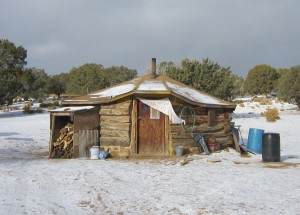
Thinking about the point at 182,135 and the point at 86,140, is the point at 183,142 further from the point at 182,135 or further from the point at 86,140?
the point at 86,140

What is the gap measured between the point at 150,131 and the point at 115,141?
136 cm

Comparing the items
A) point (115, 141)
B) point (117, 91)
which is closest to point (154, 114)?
point (115, 141)

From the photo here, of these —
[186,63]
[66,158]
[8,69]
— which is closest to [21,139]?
[66,158]

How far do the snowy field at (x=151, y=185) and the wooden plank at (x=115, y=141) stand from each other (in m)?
1.09

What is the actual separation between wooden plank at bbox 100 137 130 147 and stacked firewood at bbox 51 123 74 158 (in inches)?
45.6

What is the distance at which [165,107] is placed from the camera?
1505cm

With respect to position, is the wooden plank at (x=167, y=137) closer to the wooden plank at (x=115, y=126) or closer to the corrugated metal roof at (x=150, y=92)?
the corrugated metal roof at (x=150, y=92)

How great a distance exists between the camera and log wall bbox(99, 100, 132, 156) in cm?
1505

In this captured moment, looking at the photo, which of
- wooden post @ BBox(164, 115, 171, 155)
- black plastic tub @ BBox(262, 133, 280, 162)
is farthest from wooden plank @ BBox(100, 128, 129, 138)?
black plastic tub @ BBox(262, 133, 280, 162)

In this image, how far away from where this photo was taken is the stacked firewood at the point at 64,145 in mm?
15078

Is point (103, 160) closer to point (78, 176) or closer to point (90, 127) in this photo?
point (90, 127)

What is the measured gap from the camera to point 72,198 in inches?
328

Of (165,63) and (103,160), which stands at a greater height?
(165,63)

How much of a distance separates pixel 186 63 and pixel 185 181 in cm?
2335
